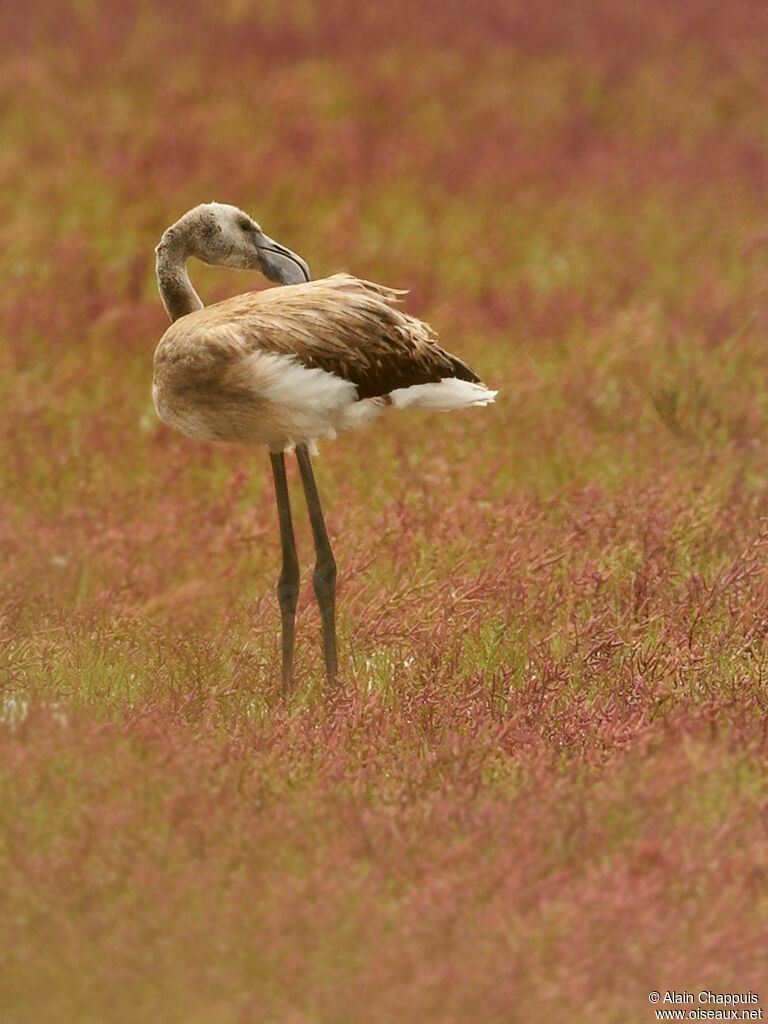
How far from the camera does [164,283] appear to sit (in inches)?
220

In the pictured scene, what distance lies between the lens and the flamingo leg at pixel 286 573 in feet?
18.3

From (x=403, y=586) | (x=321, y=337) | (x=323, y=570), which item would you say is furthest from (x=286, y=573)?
(x=321, y=337)

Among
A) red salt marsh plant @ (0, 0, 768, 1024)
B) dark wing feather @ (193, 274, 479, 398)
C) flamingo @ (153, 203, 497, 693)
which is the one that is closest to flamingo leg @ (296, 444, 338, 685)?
flamingo @ (153, 203, 497, 693)

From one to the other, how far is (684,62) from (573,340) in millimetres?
6565

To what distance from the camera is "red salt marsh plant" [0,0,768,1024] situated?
3867 millimetres

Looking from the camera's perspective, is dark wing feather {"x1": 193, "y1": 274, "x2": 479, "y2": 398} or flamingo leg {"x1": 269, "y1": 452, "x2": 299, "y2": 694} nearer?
dark wing feather {"x1": 193, "y1": 274, "x2": 479, "y2": 398}

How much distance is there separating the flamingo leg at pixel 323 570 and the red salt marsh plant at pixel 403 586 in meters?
0.13

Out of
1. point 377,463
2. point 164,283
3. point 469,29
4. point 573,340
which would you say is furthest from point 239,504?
point 469,29

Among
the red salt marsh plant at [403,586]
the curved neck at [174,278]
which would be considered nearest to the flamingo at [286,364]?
the curved neck at [174,278]

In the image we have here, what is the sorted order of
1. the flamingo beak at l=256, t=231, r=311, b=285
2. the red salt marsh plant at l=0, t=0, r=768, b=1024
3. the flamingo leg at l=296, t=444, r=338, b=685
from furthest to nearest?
the flamingo beak at l=256, t=231, r=311, b=285
the flamingo leg at l=296, t=444, r=338, b=685
the red salt marsh plant at l=0, t=0, r=768, b=1024

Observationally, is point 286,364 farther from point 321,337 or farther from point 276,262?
point 276,262

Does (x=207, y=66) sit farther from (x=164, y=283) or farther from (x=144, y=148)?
(x=164, y=283)

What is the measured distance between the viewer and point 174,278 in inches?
220

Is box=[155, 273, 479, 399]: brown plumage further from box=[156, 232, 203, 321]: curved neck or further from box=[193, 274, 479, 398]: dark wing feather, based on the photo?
box=[156, 232, 203, 321]: curved neck
